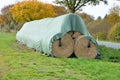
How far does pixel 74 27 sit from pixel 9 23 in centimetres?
6443

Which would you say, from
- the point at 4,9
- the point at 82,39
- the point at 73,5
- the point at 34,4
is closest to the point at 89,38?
the point at 82,39

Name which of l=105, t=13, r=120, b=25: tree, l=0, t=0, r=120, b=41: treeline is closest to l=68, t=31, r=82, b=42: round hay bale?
l=0, t=0, r=120, b=41: treeline

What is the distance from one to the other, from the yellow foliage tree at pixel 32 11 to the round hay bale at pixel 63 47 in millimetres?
33753

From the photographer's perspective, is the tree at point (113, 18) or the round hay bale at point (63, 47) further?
the tree at point (113, 18)

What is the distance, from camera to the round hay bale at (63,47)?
1538 cm

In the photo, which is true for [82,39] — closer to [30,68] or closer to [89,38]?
[89,38]

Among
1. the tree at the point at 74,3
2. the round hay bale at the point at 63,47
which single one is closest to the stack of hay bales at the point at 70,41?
the round hay bale at the point at 63,47

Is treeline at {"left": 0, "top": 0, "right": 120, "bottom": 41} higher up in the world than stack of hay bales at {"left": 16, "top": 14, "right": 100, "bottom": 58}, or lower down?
higher up

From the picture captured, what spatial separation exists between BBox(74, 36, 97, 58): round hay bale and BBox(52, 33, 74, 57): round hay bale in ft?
0.94

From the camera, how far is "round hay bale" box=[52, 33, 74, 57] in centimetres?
1538

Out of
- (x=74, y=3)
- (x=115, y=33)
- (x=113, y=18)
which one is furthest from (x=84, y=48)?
(x=113, y=18)

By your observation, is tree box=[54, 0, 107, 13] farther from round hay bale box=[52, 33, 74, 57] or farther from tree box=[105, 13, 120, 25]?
tree box=[105, 13, 120, 25]

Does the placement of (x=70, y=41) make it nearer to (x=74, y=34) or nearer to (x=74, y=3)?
(x=74, y=34)

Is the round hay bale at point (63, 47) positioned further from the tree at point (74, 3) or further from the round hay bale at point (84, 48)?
the tree at point (74, 3)
